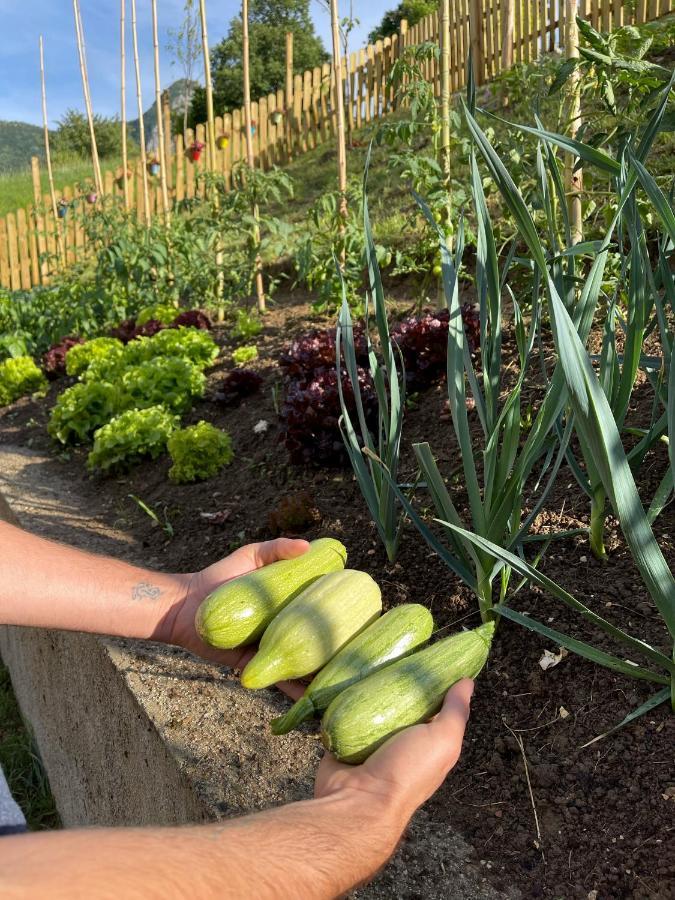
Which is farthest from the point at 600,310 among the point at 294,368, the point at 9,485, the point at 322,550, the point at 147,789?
the point at 9,485

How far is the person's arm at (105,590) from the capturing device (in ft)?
5.44

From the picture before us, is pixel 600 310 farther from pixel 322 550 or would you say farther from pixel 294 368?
pixel 322 550

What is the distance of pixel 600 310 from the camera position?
3.39m

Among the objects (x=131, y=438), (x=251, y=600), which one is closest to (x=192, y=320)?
(x=131, y=438)

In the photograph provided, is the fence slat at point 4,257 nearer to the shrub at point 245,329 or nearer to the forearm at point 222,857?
the shrub at point 245,329

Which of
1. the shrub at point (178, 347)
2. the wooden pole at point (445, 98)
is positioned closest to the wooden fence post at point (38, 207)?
the shrub at point (178, 347)

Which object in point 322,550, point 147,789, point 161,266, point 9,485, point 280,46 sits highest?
point 280,46

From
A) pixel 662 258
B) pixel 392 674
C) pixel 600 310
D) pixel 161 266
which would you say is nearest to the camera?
pixel 392 674

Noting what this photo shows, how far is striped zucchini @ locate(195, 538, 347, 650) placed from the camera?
1590mm

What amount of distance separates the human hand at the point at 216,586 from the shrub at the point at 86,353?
14.2ft

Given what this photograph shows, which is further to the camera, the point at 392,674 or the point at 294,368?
the point at 294,368

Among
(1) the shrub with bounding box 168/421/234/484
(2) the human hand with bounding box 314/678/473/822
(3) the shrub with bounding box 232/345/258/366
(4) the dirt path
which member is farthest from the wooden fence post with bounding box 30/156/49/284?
(2) the human hand with bounding box 314/678/473/822

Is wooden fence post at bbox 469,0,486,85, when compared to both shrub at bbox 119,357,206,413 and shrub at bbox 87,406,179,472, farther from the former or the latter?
shrub at bbox 87,406,179,472

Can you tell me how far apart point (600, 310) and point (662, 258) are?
75.7 inches
